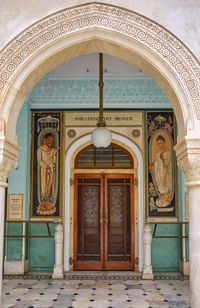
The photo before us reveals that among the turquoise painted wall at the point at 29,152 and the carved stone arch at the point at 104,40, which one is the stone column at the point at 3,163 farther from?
the turquoise painted wall at the point at 29,152

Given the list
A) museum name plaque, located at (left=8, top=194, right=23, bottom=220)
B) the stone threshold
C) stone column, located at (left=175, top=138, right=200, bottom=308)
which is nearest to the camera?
stone column, located at (left=175, top=138, right=200, bottom=308)

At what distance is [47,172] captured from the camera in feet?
23.4

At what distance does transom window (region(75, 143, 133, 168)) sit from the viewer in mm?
7277

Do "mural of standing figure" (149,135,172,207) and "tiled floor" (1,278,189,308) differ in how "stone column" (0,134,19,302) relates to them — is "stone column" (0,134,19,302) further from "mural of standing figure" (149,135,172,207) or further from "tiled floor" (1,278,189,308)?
"mural of standing figure" (149,135,172,207)

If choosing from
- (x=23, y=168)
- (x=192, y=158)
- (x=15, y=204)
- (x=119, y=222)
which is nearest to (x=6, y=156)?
(x=192, y=158)

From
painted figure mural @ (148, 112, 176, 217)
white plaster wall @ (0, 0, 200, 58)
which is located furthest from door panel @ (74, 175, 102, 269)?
white plaster wall @ (0, 0, 200, 58)

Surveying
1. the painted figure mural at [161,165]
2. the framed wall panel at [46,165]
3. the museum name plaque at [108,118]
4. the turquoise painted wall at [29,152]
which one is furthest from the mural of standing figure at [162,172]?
the framed wall panel at [46,165]

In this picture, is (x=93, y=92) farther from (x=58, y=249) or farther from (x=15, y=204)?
(x=58, y=249)

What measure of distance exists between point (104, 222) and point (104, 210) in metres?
0.24

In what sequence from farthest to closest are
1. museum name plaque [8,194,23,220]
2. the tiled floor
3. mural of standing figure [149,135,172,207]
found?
1. mural of standing figure [149,135,172,207]
2. museum name plaque [8,194,23,220]
3. the tiled floor

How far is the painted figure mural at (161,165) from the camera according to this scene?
700 centimetres

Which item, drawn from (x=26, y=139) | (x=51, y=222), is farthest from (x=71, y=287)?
(x=26, y=139)

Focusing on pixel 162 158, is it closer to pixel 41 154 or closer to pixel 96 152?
pixel 96 152

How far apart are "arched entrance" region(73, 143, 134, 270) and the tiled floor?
2.75 ft
